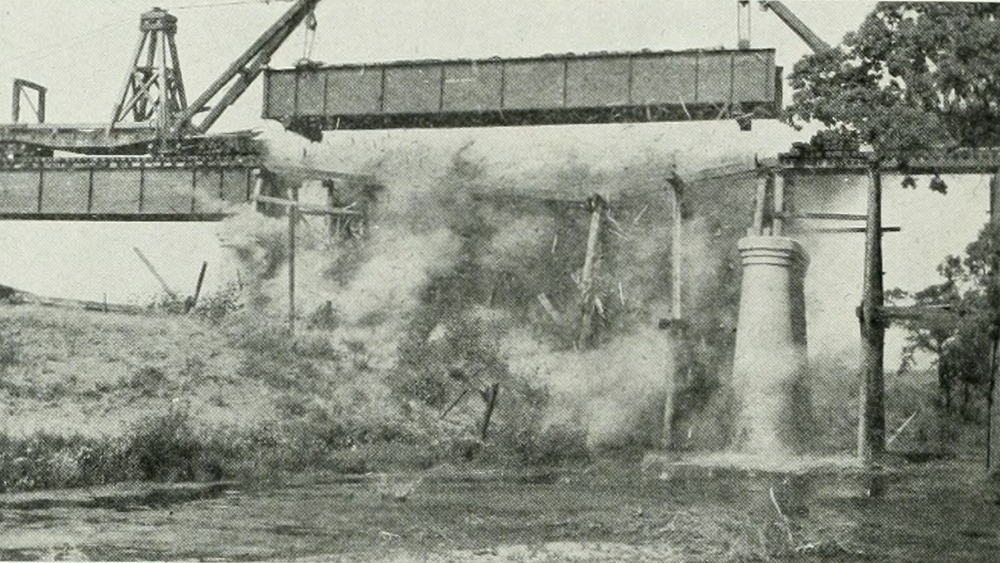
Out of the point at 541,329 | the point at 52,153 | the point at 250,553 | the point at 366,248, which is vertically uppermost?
the point at 52,153

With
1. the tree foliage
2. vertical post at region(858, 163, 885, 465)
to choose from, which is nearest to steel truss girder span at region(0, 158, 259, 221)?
the tree foliage

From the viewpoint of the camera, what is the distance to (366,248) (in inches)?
868

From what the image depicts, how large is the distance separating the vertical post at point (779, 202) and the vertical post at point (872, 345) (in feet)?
7.81

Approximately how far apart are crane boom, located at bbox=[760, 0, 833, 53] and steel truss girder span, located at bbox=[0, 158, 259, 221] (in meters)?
9.21

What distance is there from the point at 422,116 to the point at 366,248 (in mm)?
2633

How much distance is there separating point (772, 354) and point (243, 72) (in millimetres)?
10233

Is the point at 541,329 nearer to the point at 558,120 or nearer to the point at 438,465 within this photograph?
the point at 558,120

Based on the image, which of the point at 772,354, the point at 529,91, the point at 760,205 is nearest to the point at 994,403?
the point at 772,354

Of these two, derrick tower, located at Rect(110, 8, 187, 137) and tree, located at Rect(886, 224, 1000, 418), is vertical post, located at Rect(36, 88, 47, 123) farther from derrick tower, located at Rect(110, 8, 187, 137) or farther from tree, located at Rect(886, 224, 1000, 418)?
tree, located at Rect(886, 224, 1000, 418)

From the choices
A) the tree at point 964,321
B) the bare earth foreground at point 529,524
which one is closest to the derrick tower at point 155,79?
the bare earth foreground at point 529,524

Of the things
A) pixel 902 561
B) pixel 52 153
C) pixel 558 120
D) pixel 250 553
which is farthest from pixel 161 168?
pixel 902 561

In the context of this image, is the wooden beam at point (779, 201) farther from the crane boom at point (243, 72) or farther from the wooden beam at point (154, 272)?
the wooden beam at point (154, 272)

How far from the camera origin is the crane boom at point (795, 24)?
17.3m

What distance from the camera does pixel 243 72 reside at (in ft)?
69.3
